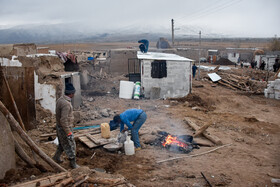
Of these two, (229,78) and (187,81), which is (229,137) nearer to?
(187,81)

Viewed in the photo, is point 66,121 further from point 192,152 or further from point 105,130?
point 192,152

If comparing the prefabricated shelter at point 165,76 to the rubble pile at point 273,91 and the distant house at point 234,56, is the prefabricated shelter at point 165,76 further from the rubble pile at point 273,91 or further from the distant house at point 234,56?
the distant house at point 234,56

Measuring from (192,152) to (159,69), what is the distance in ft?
26.1

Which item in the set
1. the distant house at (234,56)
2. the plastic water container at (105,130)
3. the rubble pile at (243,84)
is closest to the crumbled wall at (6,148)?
the plastic water container at (105,130)

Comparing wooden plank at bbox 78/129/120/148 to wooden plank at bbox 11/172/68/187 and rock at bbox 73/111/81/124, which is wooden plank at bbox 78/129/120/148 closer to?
rock at bbox 73/111/81/124

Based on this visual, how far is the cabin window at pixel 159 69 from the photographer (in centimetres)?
1426

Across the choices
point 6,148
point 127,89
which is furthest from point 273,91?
point 6,148

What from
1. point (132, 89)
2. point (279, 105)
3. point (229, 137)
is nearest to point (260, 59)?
point (279, 105)

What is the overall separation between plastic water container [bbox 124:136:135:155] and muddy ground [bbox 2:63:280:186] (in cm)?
14

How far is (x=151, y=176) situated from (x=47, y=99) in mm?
5573

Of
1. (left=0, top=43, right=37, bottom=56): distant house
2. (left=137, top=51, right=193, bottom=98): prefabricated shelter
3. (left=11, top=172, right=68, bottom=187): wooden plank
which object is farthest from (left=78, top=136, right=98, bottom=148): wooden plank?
(left=137, top=51, right=193, bottom=98): prefabricated shelter

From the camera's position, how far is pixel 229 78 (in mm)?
21438

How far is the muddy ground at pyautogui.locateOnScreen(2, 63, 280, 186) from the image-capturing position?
552 centimetres

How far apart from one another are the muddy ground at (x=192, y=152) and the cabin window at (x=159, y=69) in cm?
160
